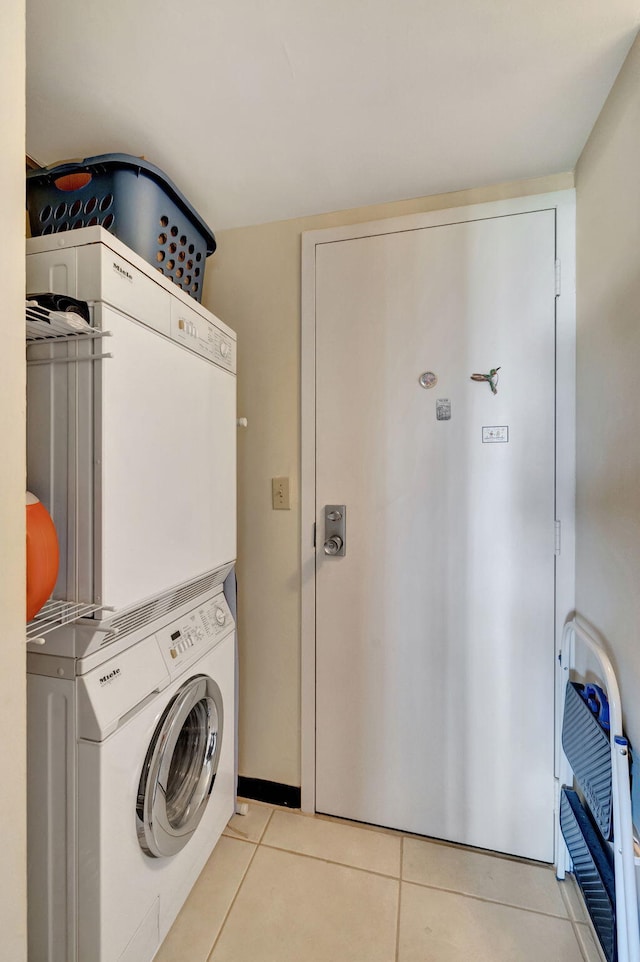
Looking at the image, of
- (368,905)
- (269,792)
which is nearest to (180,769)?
(269,792)

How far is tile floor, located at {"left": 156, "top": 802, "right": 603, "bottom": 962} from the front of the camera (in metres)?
1.12

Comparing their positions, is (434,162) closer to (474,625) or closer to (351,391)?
(351,391)

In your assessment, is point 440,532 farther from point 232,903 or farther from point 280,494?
point 232,903

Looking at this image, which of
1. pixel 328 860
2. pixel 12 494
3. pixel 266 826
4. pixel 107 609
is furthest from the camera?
A: pixel 266 826

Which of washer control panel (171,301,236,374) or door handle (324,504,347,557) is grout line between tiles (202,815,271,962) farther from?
washer control panel (171,301,236,374)

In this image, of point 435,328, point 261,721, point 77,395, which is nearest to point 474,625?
point 261,721

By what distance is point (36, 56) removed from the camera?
0.95m

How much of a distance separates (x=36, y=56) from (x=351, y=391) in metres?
1.19

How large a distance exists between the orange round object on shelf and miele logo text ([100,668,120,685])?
0.24 meters

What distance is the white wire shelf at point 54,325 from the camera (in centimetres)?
76

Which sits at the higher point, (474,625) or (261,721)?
(474,625)

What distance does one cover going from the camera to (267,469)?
1.64m

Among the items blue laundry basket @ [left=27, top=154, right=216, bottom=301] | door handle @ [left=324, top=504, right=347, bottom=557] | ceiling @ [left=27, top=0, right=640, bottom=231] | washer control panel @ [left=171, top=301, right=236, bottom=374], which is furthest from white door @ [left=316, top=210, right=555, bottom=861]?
blue laundry basket @ [left=27, top=154, right=216, bottom=301]

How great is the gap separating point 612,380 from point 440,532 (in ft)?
2.24
